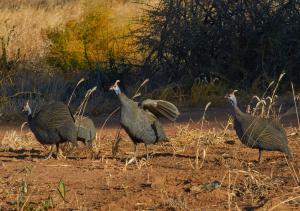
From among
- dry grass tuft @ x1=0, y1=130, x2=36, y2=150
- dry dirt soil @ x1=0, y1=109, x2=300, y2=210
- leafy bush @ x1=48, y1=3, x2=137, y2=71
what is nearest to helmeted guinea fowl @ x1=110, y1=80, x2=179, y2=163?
dry dirt soil @ x1=0, y1=109, x2=300, y2=210

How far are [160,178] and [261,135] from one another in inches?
45.2

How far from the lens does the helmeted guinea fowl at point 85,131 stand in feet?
27.1

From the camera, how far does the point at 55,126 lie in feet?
26.2

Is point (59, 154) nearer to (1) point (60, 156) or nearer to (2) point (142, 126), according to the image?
(1) point (60, 156)

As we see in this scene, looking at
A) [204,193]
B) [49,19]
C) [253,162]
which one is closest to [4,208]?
[204,193]

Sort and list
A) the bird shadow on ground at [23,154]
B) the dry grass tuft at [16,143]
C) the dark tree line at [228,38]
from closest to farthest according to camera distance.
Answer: the bird shadow on ground at [23,154] → the dry grass tuft at [16,143] → the dark tree line at [228,38]

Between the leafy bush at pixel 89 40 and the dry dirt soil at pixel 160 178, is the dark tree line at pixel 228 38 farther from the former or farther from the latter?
the dry dirt soil at pixel 160 178

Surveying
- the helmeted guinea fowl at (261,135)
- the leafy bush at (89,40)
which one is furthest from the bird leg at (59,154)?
the leafy bush at (89,40)

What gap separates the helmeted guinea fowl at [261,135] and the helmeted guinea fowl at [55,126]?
164 centimetres

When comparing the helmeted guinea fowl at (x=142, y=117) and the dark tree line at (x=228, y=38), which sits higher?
the dark tree line at (x=228, y=38)

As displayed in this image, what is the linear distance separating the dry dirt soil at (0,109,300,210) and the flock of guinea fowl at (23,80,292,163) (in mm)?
194

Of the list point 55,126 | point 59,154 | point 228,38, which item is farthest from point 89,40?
point 55,126

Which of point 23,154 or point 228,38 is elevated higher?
point 228,38

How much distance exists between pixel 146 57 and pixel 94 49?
2452 mm
